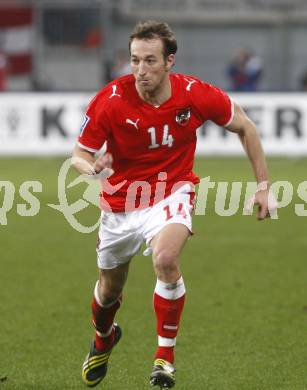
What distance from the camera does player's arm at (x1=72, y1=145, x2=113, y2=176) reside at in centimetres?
603

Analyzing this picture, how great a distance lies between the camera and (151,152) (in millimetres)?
6730

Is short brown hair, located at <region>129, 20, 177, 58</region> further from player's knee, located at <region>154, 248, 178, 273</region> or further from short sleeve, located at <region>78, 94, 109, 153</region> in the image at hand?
player's knee, located at <region>154, 248, 178, 273</region>

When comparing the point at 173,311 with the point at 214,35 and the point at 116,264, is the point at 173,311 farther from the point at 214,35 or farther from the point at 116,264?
the point at 214,35

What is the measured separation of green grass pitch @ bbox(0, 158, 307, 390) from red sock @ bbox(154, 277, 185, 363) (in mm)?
447

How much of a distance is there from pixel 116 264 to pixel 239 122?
44.0 inches

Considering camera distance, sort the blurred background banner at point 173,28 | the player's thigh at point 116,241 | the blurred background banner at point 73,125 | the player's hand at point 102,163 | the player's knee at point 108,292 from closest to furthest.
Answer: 1. the player's hand at point 102,163
2. the player's thigh at point 116,241
3. the player's knee at point 108,292
4. the blurred background banner at point 73,125
5. the blurred background banner at point 173,28

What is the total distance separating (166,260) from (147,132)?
0.82 metres

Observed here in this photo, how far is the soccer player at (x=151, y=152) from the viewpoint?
6.51 m

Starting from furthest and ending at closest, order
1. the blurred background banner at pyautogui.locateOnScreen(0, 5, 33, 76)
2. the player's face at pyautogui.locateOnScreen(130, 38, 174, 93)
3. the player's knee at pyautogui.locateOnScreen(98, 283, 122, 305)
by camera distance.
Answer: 1. the blurred background banner at pyautogui.locateOnScreen(0, 5, 33, 76)
2. the player's knee at pyautogui.locateOnScreen(98, 283, 122, 305)
3. the player's face at pyautogui.locateOnScreen(130, 38, 174, 93)

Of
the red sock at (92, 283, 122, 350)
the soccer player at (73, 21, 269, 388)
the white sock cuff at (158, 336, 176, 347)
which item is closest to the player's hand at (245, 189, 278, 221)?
the soccer player at (73, 21, 269, 388)

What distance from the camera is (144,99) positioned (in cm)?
669

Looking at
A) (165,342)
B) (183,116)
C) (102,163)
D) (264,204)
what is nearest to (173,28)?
(183,116)

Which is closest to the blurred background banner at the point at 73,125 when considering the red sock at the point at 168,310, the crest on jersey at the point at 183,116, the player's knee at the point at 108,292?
the player's knee at the point at 108,292

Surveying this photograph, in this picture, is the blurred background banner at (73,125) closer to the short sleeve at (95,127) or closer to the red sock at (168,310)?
the short sleeve at (95,127)
